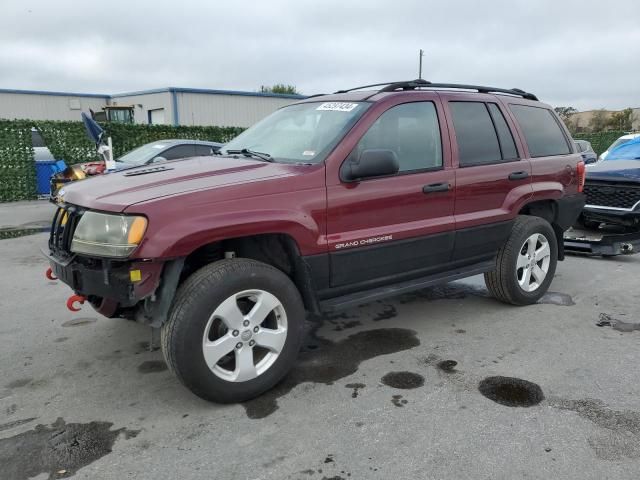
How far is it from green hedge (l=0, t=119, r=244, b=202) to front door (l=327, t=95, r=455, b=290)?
41.5ft

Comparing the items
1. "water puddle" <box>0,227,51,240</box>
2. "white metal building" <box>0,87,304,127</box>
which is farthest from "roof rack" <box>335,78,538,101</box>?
"white metal building" <box>0,87,304,127</box>

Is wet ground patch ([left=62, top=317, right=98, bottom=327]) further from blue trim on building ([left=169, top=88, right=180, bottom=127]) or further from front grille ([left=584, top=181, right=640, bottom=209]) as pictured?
blue trim on building ([left=169, top=88, right=180, bottom=127])

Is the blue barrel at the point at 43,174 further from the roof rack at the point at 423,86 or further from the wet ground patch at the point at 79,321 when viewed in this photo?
the roof rack at the point at 423,86

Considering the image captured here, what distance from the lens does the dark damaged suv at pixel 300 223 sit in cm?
290

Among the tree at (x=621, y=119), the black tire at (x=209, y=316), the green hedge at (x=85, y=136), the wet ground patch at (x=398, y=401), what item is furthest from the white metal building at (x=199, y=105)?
the tree at (x=621, y=119)

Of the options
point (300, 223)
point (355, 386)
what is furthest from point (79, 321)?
point (355, 386)

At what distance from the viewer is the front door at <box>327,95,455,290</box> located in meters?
3.47

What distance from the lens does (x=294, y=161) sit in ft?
11.6

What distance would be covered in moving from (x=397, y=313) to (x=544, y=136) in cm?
224

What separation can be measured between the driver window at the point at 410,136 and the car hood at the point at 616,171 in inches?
155

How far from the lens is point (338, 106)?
154 inches

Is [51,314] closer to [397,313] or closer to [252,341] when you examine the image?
[252,341]

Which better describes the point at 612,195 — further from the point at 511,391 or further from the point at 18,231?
the point at 18,231

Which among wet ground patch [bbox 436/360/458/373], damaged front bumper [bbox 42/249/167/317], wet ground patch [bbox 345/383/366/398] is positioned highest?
damaged front bumper [bbox 42/249/167/317]
